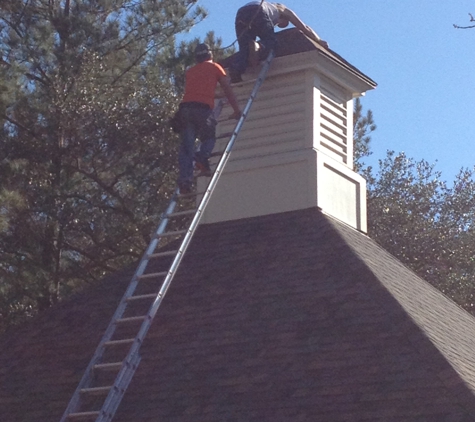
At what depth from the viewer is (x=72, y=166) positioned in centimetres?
1911

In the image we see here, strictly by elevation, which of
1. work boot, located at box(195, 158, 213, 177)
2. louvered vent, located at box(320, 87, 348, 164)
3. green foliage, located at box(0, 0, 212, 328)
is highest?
green foliage, located at box(0, 0, 212, 328)

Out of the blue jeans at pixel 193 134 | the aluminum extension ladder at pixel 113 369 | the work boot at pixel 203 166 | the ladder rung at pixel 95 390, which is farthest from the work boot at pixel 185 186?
the ladder rung at pixel 95 390

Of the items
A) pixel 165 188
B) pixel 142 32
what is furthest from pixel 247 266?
pixel 142 32

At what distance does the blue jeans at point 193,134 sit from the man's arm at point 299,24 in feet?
8.04

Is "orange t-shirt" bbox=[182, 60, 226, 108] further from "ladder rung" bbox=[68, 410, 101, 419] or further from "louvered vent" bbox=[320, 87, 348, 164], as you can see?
"ladder rung" bbox=[68, 410, 101, 419]

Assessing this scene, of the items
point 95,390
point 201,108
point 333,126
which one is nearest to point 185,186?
point 201,108

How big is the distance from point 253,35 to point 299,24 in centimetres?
73

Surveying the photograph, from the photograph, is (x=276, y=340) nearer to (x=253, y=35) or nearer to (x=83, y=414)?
(x=83, y=414)

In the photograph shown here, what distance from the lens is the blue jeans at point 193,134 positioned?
1113 cm

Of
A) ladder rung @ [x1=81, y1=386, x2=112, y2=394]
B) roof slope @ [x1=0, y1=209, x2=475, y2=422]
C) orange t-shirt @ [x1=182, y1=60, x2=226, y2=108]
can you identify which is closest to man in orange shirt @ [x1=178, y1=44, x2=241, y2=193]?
orange t-shirt @ [x1=182, y1=60, x2=226, y2=108]

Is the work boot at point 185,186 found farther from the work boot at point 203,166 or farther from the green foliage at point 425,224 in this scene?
the green foliage at point 425,224

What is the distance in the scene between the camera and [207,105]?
11.5m

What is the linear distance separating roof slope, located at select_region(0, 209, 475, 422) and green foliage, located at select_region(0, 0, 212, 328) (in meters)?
6.42

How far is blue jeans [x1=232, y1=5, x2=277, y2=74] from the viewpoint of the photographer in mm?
13039
